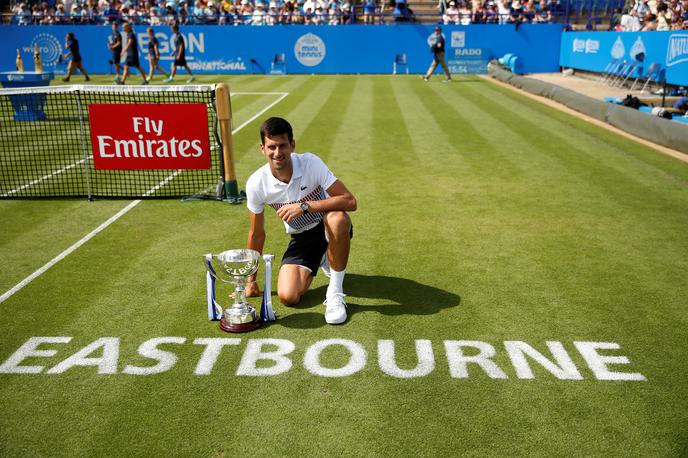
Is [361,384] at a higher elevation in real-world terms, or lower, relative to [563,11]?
lower

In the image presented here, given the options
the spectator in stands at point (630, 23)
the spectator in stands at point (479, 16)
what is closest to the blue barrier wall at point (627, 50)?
the spectator in stands at point (630, 23)

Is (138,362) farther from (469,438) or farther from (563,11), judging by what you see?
(563,11)

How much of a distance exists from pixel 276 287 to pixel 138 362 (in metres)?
1.89

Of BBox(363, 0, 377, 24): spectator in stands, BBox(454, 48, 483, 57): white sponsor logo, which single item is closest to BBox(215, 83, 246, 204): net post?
BBox(454, 48, 483, 57): white sponsor logo

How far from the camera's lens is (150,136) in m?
9.27

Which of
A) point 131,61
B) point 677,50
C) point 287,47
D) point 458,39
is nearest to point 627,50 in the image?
point 677,50

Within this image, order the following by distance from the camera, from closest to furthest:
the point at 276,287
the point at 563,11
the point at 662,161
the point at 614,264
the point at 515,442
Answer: the point at 515,442 → the point at 276,287 → the point at 614,264 → the point at 662,161 → the point at 563,11

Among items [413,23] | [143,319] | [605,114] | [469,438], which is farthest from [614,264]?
[413,23]

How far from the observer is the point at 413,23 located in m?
33.8

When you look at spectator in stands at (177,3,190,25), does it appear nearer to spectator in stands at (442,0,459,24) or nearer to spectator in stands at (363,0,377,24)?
spectator in stands at (363,0,377,24)

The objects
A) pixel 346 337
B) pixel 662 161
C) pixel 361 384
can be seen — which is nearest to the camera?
pixel 361 384

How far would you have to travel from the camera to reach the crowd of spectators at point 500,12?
3369 centimetres

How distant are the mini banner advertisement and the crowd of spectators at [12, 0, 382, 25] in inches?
1000

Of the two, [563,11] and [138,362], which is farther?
[563,11]
